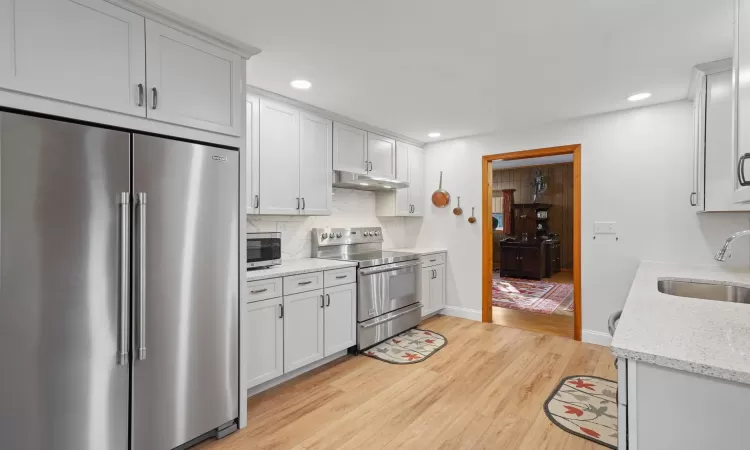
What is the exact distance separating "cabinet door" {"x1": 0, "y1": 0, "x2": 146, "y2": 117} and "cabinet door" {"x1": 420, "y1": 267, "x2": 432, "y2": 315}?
330 cm

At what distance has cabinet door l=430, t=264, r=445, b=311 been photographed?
14.6 feet

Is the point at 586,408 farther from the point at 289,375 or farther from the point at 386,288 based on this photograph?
the point at 289,375

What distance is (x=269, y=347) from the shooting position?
259cm

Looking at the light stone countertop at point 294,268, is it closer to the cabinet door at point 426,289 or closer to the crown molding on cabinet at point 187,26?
the cabinet door at point 426,289

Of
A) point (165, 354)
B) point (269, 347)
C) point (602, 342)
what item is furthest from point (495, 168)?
point (165, 354)

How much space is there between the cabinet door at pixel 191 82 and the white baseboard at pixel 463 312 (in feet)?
11.5

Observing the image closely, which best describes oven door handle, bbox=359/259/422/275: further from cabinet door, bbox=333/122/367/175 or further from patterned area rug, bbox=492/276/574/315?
patterned area rug, bbox=492/276/574/315

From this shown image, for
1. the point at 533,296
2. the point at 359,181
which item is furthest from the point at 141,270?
the point at 533,296

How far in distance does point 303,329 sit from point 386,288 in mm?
1069

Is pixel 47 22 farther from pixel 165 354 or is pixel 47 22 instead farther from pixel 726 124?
pixel 726 124

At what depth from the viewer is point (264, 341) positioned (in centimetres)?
256

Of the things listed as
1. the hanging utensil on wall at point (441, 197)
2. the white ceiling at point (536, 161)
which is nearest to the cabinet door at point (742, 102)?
the hanging utensil on wall at point (441, 197)

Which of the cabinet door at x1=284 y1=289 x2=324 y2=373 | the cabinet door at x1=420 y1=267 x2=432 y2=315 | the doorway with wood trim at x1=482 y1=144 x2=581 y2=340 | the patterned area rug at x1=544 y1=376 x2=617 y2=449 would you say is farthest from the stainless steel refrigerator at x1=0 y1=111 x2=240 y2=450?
the doorway with wood trim at x1=482 y1=144 x2=581 y2=340

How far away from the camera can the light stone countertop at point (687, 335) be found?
0.93 m
